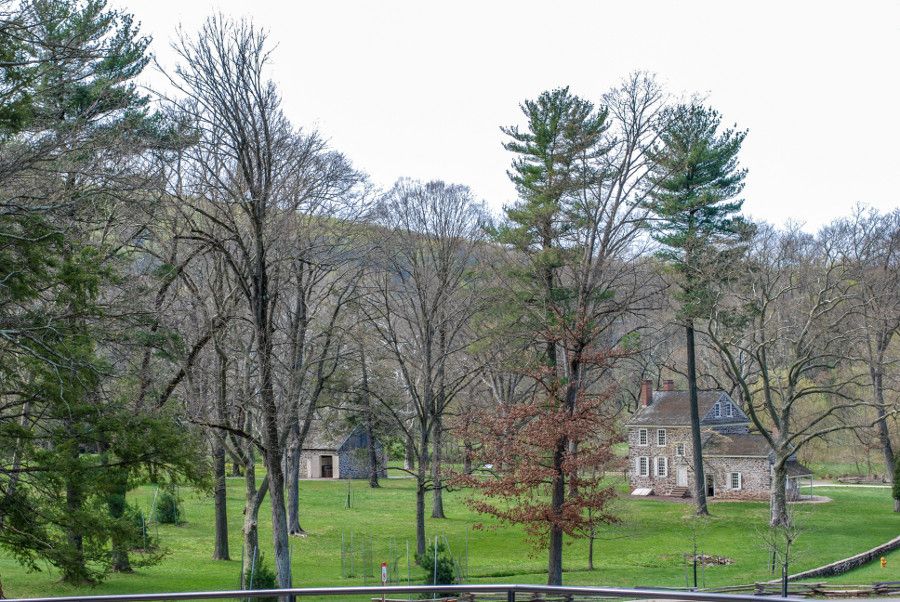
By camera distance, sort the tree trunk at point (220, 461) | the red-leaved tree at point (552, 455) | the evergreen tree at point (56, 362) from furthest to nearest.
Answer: the red-leaved tree at point (552, 455) < the tree trunk at point (220, 461) < the evergreen tree at point (56, 362)

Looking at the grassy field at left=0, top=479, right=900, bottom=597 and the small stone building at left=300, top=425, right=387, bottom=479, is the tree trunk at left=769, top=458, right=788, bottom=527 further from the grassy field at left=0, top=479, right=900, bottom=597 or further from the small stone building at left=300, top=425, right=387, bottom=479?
the small stone building at left=300, top=425, right=387, bottom=479

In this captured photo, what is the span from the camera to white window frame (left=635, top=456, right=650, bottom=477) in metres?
54.1

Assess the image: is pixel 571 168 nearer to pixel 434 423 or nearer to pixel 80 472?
pixel 434 423

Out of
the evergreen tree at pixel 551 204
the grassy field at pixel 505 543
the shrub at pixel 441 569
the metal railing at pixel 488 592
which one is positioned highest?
the evergreen tree at pixel 551 204

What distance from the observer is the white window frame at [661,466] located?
175ft

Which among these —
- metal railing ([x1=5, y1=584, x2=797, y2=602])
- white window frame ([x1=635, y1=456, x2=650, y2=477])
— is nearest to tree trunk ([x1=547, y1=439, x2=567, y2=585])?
metal railing ([x1=5, y1=584, x2=797, y2=602])

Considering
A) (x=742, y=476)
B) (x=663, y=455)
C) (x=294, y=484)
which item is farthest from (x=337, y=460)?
(x=294, y=484)

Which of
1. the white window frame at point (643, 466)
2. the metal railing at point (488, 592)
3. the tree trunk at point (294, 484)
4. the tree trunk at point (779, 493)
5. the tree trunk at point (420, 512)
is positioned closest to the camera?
the metal railing at point (488, 592)

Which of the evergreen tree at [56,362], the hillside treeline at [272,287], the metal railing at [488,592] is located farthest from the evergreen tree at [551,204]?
the metal railing at [488,592]

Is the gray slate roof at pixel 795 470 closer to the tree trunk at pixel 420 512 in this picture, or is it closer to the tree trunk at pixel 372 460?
the tree trunk at pixel 372 460

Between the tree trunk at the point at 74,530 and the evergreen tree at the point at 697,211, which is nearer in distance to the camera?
the tree trunk at the point at 74,530

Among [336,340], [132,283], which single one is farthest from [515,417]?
[132,283]

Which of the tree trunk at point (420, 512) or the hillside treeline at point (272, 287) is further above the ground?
the hillside treeline at point (272, 287)

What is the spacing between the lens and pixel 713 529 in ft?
138
